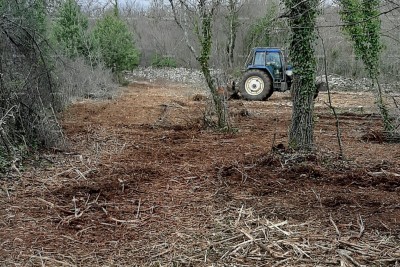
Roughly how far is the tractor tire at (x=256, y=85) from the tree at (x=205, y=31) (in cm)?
739

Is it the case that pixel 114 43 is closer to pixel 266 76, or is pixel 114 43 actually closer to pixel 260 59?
pixel 260 59

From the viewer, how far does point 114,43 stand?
24.7m

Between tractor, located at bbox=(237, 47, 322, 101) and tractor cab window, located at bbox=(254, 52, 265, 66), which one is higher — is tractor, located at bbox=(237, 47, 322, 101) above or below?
below

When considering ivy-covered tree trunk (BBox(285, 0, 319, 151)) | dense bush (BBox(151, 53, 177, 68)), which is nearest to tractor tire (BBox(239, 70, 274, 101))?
ivy-covered tree trunk (BBox(285, 0, 319, 151))

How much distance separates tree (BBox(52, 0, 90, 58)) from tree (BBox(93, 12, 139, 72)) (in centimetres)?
246

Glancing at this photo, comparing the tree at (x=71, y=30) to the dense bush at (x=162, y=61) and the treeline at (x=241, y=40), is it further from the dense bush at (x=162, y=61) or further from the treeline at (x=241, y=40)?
the dense bush at (x=162, y=61)

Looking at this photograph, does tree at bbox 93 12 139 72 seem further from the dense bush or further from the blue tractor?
the blue tractor

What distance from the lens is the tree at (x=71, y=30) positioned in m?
20.8

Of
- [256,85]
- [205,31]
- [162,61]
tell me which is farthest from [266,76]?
[162,61]


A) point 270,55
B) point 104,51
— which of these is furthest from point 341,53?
point 104,51

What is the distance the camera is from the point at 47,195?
507 cm

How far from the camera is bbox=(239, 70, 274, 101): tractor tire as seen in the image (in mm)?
16906

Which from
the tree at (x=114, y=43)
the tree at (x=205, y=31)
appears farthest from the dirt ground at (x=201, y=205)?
the tree at (x=114, y=43)

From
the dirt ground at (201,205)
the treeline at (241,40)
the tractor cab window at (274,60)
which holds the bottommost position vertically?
the dirt ground at (201,205)
